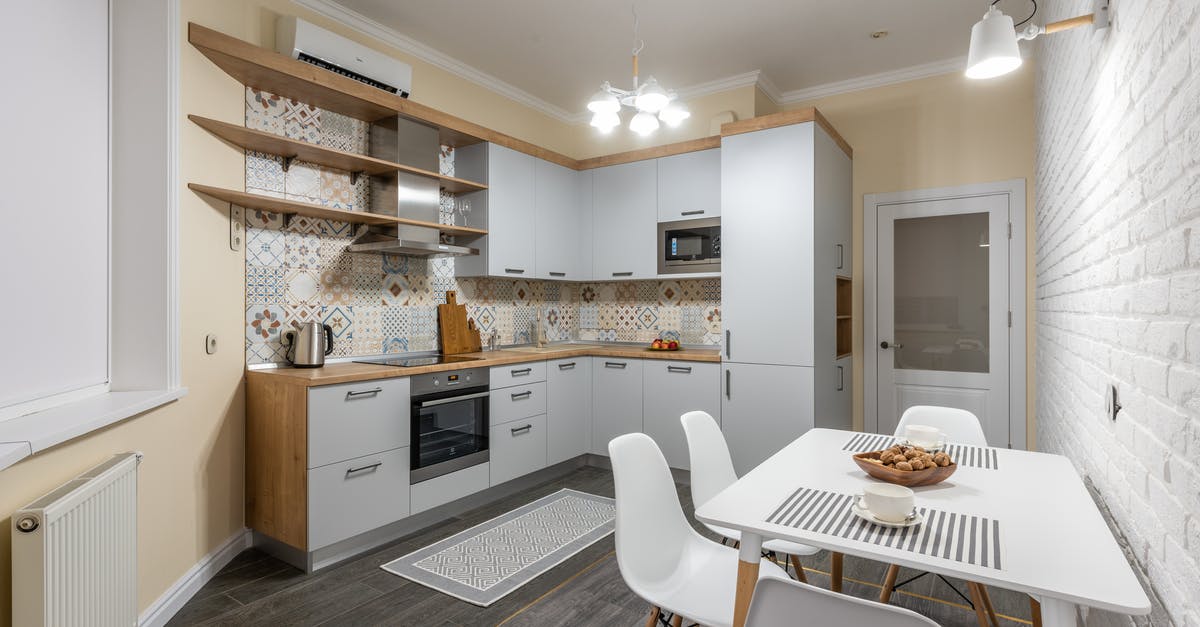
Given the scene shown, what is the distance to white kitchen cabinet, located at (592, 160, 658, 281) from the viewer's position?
4.33 m

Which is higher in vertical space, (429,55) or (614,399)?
(429,55)

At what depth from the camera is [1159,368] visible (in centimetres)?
111

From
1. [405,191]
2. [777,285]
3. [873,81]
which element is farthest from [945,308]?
[405,191]

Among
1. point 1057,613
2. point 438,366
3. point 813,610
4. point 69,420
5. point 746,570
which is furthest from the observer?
point 438,366

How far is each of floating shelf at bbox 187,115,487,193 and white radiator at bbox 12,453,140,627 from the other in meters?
1.43

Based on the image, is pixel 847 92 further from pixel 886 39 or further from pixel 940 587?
pixel 940 587

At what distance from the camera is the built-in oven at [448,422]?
10.2ft

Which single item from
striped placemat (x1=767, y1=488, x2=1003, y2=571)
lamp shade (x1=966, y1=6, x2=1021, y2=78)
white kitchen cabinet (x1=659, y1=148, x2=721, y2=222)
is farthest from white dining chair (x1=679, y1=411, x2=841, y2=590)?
white kitchen cabinet (x1=659, y1=148, x2=721, y2=222)

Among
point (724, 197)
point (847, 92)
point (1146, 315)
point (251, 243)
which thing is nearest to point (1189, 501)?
point (1146, 315)

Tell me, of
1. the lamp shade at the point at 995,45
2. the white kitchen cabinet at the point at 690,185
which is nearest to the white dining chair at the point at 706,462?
the lamp shade at the point at 995,45

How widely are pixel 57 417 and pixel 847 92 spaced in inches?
185

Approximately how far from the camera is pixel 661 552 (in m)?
1.70

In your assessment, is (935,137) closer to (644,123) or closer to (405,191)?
(644,123)

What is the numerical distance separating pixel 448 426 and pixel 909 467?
2.39 metres
